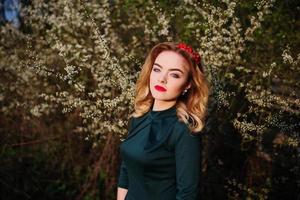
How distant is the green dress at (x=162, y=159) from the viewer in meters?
2.22

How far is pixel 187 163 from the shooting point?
2.20 metres

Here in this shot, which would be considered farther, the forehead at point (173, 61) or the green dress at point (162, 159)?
the forehead at point (173, 61)

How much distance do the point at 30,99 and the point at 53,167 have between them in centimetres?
111

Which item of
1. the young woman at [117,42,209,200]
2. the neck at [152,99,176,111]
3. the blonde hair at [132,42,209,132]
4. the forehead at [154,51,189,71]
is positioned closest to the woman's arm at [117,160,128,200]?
the young woman at [117,42,209,200]

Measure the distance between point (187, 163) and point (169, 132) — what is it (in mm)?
210

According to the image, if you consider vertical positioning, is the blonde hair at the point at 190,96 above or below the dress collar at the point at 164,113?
above

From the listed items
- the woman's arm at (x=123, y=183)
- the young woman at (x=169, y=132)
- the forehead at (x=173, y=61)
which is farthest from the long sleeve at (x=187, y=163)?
the woman's arm at (x=123, y=183)

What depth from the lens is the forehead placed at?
2.49 meters

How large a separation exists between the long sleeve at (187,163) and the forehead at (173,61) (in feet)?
1.33

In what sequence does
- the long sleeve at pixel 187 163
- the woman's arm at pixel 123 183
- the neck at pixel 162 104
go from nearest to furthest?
the long sleeve at pixel 187 163
the neck at pixel 162 104
the woman's arm at pixel 123 183

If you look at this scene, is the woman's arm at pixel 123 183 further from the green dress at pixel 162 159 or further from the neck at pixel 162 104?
the neck at pixel 162 104

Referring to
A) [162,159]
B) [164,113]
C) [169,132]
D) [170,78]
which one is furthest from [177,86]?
[162,159]

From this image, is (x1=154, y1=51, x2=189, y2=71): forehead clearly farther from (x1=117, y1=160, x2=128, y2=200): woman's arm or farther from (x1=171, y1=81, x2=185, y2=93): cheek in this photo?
(x1=117, y1=160, x2=128, y2=200): woman's arm

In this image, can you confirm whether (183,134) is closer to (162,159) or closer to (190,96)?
(162,159)
